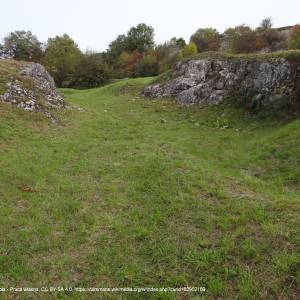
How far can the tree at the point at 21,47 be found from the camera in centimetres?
5866

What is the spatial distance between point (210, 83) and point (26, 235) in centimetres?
2018

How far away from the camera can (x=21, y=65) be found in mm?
27000

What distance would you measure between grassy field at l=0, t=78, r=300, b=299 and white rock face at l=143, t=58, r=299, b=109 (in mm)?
3127

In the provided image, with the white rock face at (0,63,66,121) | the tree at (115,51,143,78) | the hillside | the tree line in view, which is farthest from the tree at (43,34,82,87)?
the hillside

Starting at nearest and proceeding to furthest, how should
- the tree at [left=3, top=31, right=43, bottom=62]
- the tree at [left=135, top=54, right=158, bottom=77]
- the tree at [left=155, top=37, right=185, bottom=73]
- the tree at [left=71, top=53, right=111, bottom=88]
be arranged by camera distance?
the tree at [left=71, top=53, right=111, bottom=88] < the tree at [left=155, top=37, right=185, bottom=73] < the tree at [left=135, top=54, right=158, bottom=77] < the tree at [left=3, top=31, right=43, bottom=62]

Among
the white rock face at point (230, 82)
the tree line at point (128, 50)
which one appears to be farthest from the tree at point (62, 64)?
the white rock face at point (230, 82)

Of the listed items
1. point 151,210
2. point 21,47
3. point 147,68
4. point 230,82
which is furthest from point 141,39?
point 151,210

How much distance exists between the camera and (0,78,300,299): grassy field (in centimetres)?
690

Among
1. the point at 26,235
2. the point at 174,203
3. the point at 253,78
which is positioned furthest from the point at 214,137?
the point at 26,235

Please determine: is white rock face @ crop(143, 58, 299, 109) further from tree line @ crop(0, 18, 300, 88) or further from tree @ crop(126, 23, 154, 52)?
tree @ crop(126, 23, 154, 52)

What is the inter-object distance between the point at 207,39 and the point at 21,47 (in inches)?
1637

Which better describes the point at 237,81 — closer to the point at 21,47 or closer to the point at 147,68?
the point at 147,68

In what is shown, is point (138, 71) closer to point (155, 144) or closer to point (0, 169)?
point (155, 144)

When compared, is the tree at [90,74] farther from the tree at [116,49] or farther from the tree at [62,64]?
the tree at [116,49]
